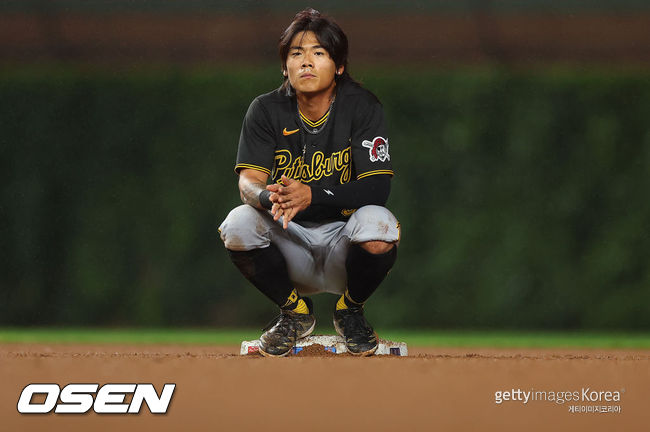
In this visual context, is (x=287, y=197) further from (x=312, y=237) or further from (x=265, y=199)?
(x=312, y=237)

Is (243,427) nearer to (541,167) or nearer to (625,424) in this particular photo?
(625,424)

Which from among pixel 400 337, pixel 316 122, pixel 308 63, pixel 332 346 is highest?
pixel 308 63

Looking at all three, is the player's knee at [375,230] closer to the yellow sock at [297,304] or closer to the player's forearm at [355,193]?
the player's forearm at [355,193]

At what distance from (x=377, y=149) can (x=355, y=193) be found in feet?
0.86

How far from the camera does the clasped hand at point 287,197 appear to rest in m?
3.47

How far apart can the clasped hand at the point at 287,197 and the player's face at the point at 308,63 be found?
0.54 meters

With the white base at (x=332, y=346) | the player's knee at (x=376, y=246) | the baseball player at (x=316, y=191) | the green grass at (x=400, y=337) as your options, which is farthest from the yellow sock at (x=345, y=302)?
the green grass at (x=400, y=337)

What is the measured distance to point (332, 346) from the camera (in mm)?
3891

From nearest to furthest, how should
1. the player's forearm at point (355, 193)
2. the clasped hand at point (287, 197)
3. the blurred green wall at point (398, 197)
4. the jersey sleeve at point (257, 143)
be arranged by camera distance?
the clasped hand at point (287, 197) → the player's forearm at point (355, 193) → the jersey sleeve at point (257, 143) → the blurred green wall at point (398, 197)

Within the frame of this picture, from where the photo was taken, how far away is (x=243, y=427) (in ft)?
8.56

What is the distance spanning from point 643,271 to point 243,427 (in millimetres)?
5605

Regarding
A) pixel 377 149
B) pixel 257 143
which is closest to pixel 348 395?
pixel 377 149

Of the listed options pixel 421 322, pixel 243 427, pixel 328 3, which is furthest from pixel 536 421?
pixel 328 3

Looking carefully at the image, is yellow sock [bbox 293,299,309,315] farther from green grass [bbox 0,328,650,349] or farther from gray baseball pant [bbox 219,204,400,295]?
green grass [bbox 0,328,650,349]
